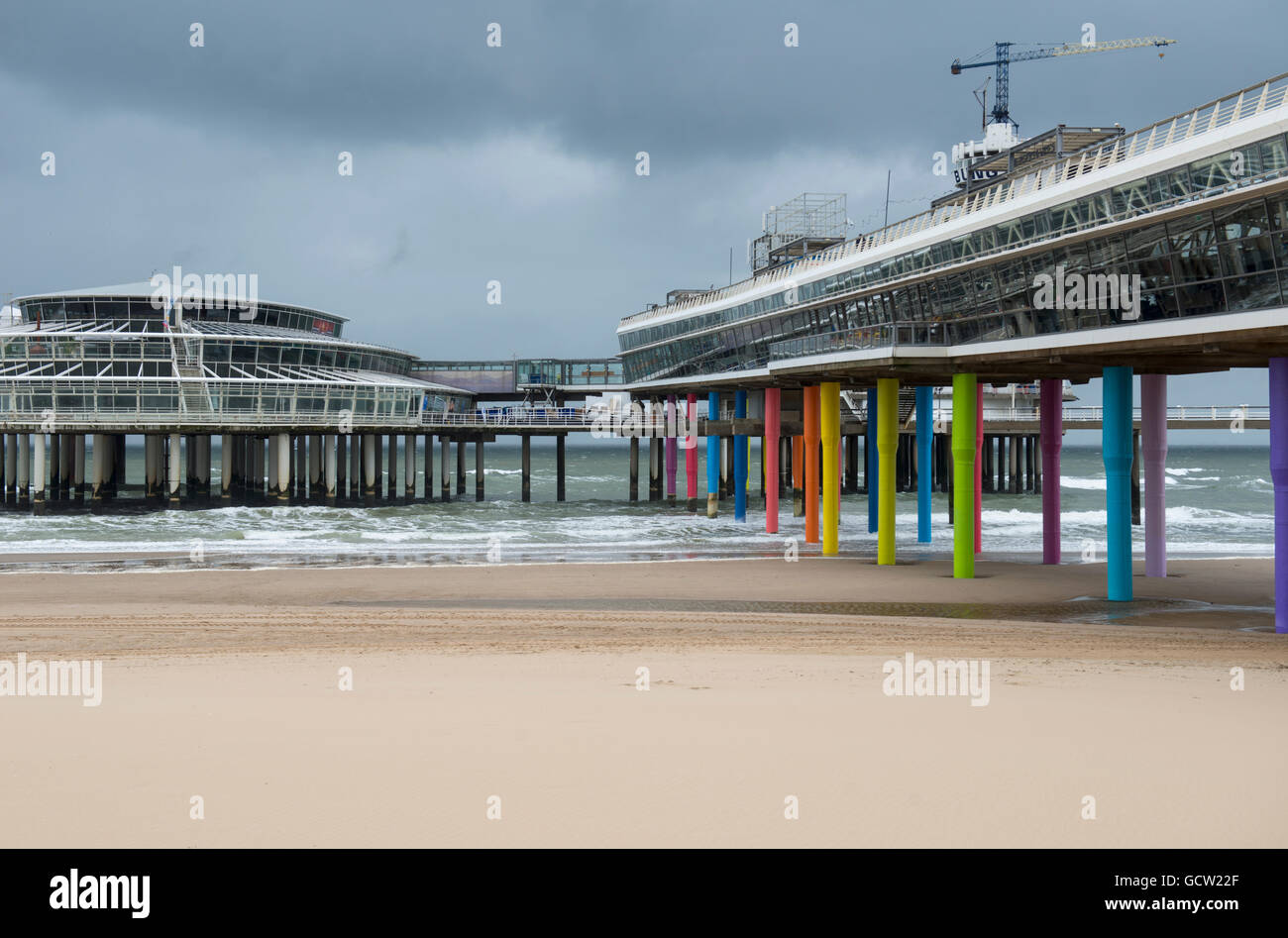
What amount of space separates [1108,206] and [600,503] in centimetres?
3765

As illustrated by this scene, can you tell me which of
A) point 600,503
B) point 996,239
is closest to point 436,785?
point 996,239

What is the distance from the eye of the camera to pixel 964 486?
2178cm

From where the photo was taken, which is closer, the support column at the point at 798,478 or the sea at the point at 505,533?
the sea at the point at 505,533

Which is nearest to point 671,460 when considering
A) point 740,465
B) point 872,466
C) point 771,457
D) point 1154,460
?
point 740,465

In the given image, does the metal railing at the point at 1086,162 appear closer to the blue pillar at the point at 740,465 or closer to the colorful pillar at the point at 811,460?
the colorful pillar at the point at 811,460

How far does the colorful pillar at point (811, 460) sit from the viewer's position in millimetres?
→ 30953

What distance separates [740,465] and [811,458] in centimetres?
755

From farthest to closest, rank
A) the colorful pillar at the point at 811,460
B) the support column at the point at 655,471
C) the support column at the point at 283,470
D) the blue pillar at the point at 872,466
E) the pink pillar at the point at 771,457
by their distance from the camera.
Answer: the support column at the point at 655,471 < the support column at the point at 283,470 < the pink pillar at the point at 771,457 < the blue pillar at the point at 872,466 < the colorful pillar at the point at 811,460

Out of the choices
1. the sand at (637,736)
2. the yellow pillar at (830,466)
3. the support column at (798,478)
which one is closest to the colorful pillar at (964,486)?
the yellow pillar at (830,466)

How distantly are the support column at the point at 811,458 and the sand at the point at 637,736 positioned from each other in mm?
15564

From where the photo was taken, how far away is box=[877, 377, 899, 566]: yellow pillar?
2412 centimetres

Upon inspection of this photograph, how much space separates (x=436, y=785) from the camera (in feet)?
21.1

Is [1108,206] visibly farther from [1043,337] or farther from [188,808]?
[188,808]

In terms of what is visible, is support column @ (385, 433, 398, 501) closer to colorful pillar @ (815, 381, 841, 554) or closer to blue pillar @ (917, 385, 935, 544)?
blue pillar @ (917, 385, 935, 544)
